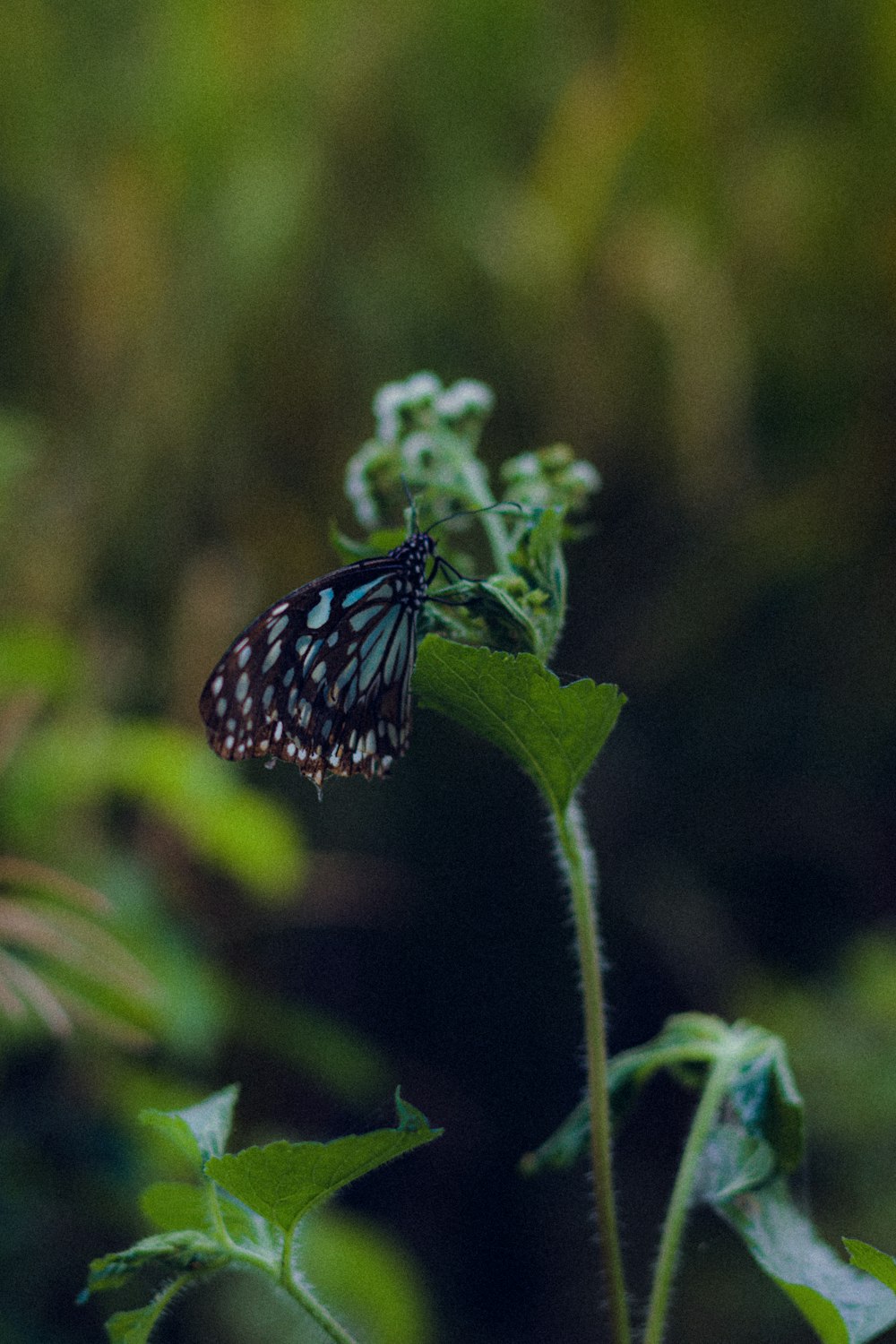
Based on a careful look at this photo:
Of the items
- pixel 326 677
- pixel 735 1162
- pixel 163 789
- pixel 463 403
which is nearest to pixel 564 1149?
pixel 735 1162

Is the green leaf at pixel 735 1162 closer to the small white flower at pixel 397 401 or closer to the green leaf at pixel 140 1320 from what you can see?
the green leaf at pixel 140 1320

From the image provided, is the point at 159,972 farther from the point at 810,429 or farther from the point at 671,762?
the point at 810,429

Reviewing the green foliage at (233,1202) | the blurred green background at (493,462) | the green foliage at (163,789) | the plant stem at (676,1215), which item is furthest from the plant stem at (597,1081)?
the blurred green background at (493,462)

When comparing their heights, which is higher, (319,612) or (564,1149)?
(319,612)

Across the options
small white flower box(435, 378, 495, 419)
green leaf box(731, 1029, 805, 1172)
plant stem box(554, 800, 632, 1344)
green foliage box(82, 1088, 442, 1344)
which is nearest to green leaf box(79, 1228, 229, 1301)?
green foliage box(82, 1088, 442, 1344)

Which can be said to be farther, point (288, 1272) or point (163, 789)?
point (163, 789)

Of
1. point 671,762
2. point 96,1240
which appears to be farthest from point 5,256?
point 96,1240

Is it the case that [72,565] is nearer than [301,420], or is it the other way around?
[72,565]

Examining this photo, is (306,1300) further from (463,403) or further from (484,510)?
(463,403)
